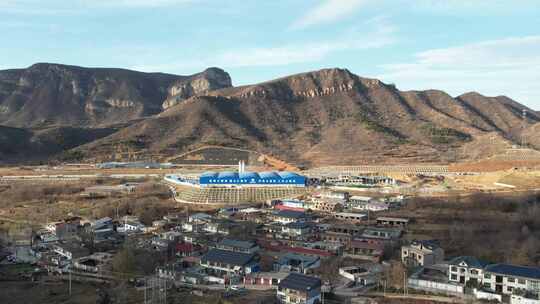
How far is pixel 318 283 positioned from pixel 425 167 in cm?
3773

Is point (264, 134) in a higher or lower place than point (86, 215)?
higher

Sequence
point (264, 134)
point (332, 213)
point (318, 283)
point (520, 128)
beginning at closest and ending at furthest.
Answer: point (318, 283), point (332, 213), point (264, 134), point (520, 128)

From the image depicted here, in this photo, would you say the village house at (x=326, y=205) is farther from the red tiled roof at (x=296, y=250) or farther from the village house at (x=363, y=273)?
the village house at (x=363, y=273)

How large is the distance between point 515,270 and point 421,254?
13.7 feet

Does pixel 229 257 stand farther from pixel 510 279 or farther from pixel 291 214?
pixel 510 279

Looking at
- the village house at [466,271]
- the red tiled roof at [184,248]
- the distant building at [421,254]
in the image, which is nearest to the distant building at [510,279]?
the village house at [466,271]

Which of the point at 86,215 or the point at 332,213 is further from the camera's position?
the point at 86,215

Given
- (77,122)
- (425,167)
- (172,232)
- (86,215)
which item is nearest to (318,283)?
(172,232)

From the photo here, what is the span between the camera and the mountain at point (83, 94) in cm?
12138

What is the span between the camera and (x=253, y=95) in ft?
296

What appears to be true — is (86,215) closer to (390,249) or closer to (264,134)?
(390,249)

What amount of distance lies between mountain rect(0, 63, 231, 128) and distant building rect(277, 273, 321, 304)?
347 feet

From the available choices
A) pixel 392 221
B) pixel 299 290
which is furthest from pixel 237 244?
pixel 392 221

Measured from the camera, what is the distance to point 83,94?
431ft
